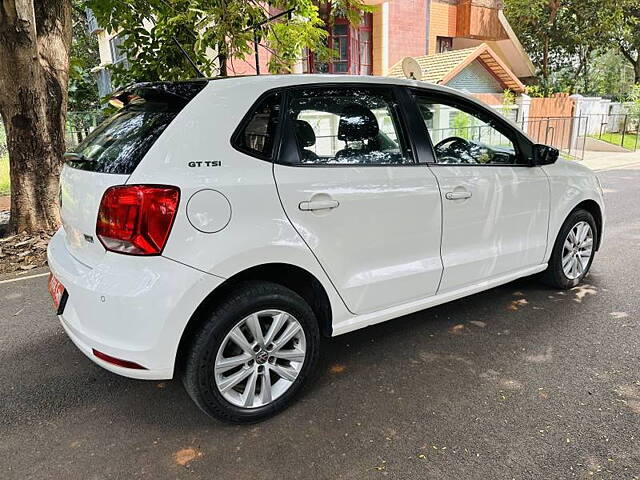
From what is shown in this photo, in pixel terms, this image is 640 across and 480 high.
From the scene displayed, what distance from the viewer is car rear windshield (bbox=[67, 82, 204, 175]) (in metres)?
2.41

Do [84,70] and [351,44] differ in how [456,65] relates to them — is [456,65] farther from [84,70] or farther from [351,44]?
[84,70]

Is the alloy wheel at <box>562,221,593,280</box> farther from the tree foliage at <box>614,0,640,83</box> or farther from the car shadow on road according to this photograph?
the tree foliage at <box>614,0,640,83</box>

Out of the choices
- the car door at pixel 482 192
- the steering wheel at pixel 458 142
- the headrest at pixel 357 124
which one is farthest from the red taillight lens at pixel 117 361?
the steering wheel at pixel 458 142

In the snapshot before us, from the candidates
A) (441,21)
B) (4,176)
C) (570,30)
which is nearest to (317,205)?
(4,176)

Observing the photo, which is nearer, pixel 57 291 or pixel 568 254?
pixel 57 291

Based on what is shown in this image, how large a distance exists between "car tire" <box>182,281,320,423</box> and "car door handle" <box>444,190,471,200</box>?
119 centimetres

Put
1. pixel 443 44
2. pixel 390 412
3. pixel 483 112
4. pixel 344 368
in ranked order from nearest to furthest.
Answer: pixel 390 412 → pixel 344 368 → pixel 483 112 → pixel 443 44

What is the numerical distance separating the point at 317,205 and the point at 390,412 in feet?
3.97

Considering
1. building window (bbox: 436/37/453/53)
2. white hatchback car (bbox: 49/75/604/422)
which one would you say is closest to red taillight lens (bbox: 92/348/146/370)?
white hatchback car (bbox: 49/75/604/422)

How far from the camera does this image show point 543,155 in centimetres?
375

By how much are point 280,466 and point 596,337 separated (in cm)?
250

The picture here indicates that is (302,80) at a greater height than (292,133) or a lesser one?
greater

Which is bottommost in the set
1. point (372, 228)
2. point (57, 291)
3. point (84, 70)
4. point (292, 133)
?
point (57, 291)

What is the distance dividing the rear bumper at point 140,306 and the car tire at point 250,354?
0.45ft
